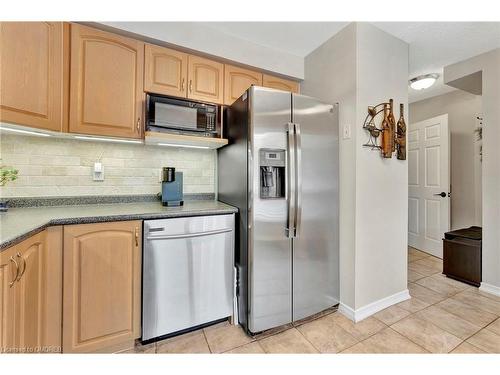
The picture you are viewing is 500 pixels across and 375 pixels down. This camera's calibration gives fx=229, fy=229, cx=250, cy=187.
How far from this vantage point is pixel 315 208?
1818mm

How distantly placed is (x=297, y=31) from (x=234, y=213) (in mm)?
1698

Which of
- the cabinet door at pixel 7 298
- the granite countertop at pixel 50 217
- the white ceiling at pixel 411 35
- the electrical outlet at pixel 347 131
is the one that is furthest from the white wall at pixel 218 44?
the cabinet door at pixel 7 298

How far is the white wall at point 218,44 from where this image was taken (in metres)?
1.75

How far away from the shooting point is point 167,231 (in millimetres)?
1518

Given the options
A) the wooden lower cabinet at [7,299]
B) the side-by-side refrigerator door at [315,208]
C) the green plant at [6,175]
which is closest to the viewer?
the wooden lower cabinet at [7,299]

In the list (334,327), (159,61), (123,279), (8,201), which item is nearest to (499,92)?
(334,327)

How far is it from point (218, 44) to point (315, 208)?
64.6 inches

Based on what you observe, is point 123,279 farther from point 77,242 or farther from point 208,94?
point 208,94

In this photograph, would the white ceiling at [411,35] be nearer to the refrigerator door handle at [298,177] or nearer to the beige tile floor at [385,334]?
the refrigerator door handle at [298,177]

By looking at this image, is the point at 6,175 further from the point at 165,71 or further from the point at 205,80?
the point at 205,80

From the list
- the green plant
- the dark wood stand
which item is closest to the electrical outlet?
the dark wood stand

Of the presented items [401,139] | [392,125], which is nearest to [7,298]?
[392,125]

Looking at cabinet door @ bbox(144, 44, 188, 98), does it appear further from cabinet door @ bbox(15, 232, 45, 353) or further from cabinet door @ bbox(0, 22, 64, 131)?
cabinet door @ bbox(15, 232, 45, 353)

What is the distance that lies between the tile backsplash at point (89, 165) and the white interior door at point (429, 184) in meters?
3.14
